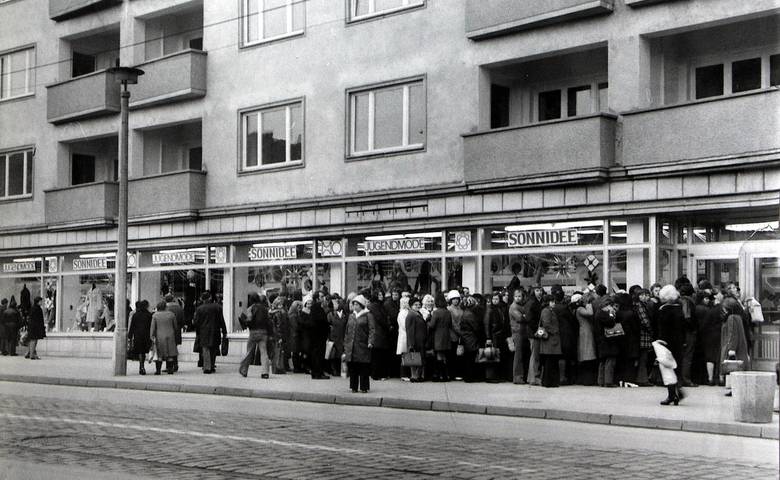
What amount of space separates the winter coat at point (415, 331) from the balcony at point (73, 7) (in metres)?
16.8

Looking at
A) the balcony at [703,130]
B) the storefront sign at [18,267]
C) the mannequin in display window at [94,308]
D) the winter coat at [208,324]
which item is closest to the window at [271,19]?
the winter coat at [208,324]

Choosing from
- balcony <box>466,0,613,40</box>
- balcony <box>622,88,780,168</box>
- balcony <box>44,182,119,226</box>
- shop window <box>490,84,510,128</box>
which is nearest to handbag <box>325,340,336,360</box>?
shop window <box>490,84,510,128</box>

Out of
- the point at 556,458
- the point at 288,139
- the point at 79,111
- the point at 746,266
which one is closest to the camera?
the point at 556,458

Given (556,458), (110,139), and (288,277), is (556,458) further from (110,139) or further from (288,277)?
(110,139)

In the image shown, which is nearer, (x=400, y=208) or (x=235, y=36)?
(x=400, y=208)

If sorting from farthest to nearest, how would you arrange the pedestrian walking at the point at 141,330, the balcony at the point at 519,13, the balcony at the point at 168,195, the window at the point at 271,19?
the balcony at the point at 168,195 < the window at the point at 271,19 < the pedestrian walking at the point at 141,330 < the balcony at the point at 519,13

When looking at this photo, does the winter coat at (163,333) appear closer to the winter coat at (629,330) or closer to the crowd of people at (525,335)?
the crowd of people at (525,335)

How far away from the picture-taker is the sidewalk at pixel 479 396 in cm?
1445

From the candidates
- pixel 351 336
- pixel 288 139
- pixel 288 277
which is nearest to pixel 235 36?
pixel 288 139

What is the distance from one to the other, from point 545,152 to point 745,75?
4.12m

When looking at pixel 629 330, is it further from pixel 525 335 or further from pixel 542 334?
pixel 525 335

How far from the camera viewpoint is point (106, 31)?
3359 cm

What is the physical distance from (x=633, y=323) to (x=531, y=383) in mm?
2206

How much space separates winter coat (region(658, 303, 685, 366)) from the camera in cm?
→ 1616
